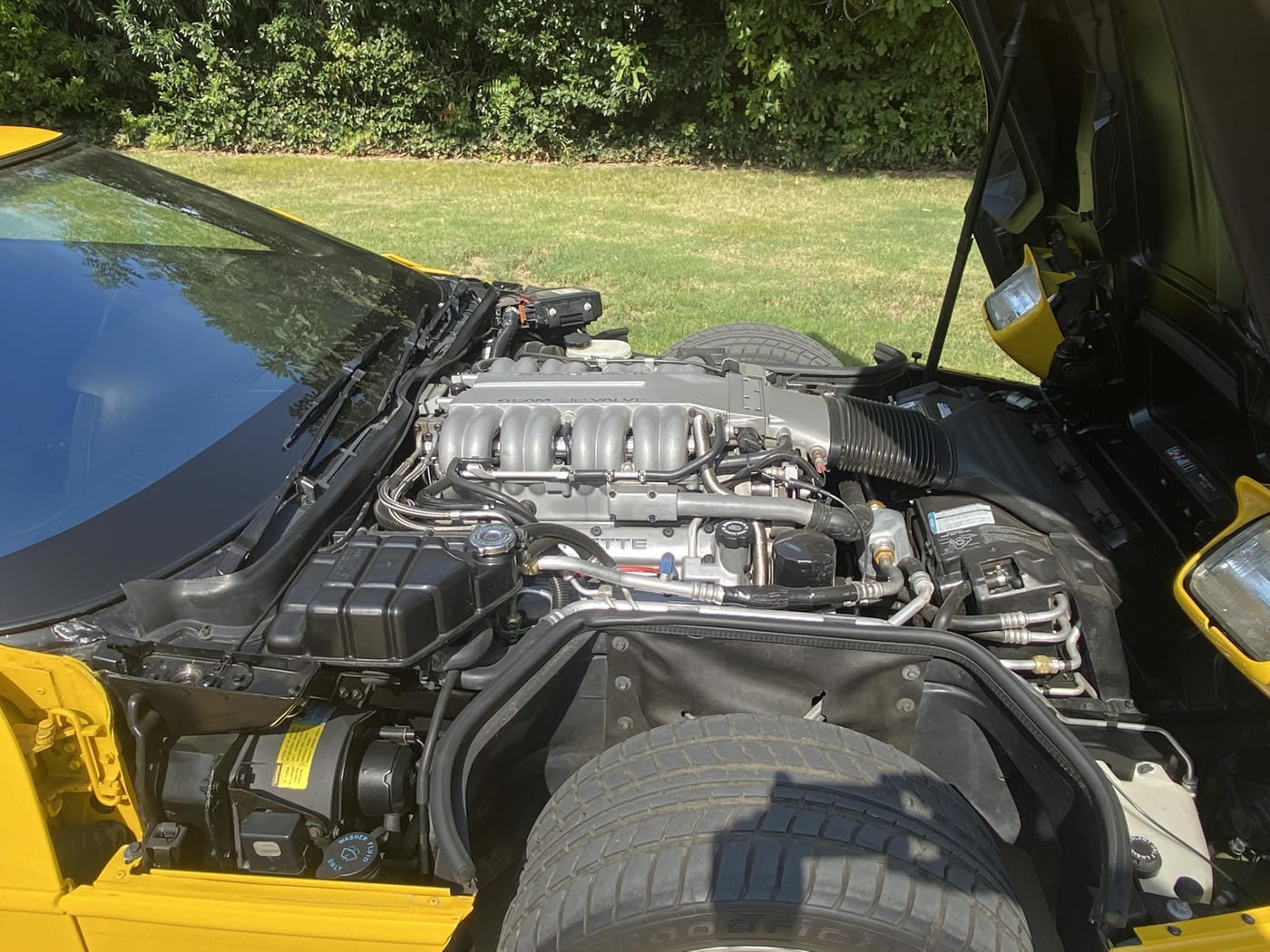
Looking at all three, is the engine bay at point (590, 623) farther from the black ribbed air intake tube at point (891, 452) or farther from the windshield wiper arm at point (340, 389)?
the windshield wiper arm at point (340, 389)

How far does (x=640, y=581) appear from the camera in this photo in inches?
73.2

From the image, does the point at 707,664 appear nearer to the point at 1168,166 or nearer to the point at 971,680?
the point at 971,680

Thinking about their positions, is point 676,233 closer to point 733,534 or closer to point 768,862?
point 733,534

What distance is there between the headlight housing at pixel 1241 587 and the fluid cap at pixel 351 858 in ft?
5.16

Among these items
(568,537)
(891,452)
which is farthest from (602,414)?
(891,452)

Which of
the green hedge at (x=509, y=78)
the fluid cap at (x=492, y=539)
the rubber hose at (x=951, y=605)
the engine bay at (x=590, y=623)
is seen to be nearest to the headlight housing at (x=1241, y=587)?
the engine bay at (x=590, y=623)

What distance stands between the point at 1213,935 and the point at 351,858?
4.97 feet

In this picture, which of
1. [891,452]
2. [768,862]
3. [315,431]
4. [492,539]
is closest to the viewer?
[768,862]

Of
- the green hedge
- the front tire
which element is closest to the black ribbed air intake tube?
the front tire

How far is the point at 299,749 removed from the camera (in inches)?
68.8

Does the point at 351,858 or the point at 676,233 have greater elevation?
the point at 676,233

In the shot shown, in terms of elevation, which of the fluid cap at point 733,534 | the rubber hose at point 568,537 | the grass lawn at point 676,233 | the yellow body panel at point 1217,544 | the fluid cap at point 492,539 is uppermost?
the yellow body panel at point 1217,544

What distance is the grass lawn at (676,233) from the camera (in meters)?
6.18

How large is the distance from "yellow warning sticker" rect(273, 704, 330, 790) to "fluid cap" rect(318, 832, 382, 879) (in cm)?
13
